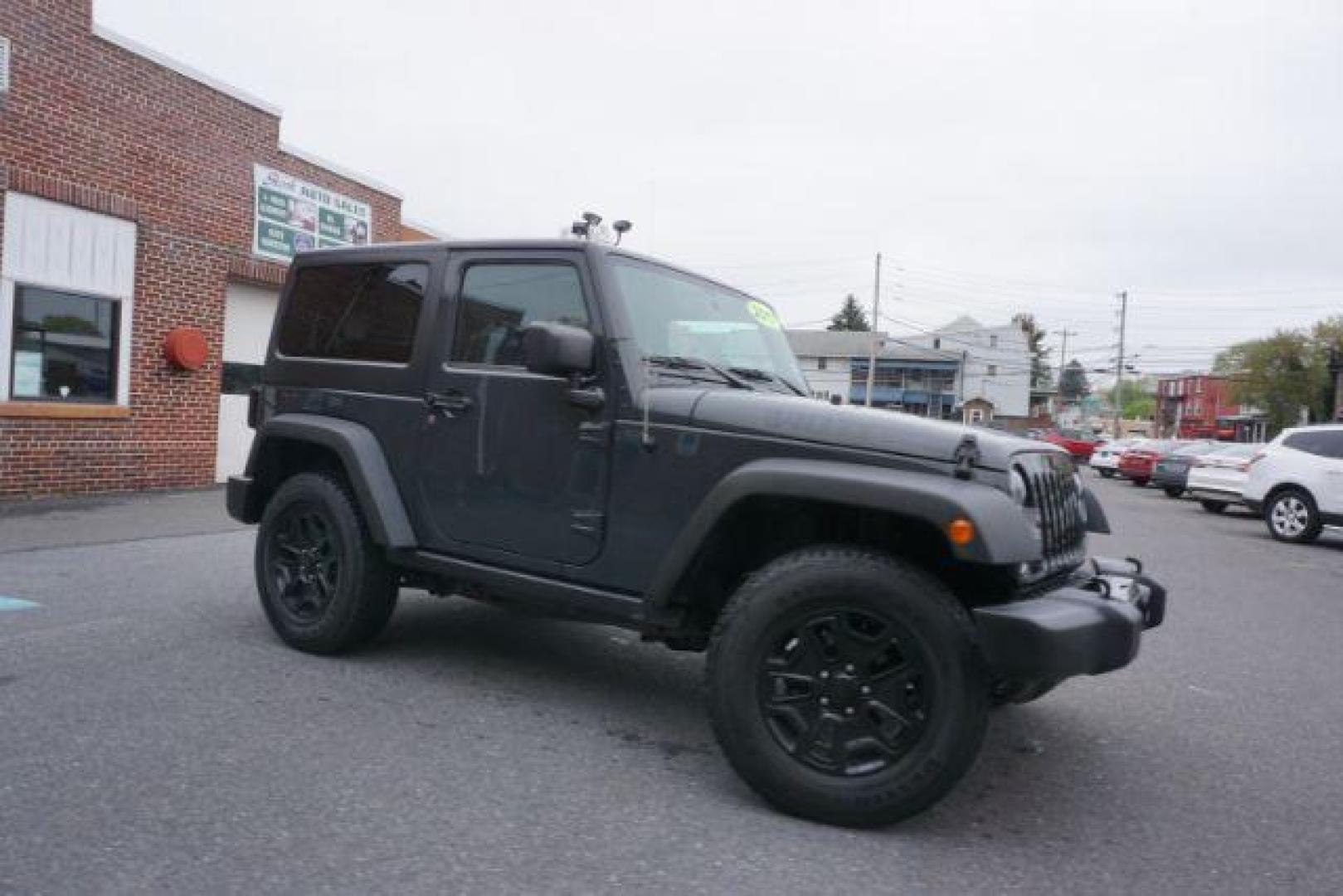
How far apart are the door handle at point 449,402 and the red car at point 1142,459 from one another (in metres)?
24.2

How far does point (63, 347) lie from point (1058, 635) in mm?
10542

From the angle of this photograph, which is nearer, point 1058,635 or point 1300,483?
point 1058,635

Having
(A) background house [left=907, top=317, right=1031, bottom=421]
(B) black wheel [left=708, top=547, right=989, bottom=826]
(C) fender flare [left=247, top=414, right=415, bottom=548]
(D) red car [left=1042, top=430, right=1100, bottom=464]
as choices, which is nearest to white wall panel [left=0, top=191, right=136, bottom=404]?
(C) fender flare [left=247, top=414, right=415, bottom=548]

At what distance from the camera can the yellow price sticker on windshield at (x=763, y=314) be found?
15.4 ft

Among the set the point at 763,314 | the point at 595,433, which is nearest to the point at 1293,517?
the point at 763,314

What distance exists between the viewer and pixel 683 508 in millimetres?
3506

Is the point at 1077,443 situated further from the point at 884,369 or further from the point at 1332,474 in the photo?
the point at 884,369

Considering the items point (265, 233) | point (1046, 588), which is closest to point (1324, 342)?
point (265, 233)

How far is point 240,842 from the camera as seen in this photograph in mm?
2768

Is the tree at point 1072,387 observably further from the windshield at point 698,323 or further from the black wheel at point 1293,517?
the windshield at point 698,323

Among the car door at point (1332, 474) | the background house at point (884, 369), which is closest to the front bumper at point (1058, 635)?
the car door at point (1332, 474)

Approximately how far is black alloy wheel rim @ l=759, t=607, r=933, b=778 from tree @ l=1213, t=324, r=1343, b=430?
2195 inches

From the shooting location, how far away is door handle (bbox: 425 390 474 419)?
13.5 feet

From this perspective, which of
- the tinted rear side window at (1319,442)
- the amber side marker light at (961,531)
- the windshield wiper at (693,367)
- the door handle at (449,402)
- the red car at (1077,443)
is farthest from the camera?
the red car at (1077,443)
